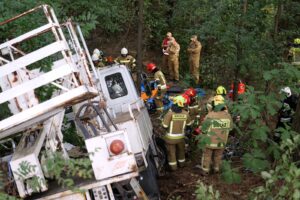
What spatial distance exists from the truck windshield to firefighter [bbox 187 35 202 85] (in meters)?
6.92

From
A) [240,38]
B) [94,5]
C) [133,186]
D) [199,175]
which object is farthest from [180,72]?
[133,186]

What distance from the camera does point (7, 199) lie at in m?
4.28

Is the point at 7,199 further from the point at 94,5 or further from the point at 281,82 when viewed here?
the point at 94,5

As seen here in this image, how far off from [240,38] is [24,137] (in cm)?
541

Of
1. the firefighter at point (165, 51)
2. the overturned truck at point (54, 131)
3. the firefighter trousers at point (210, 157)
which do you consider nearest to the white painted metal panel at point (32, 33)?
the overturned truck at point (54, 131)

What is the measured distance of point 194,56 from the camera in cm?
1492

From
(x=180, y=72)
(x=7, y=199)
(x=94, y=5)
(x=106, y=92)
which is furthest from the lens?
(x=180, y=72)

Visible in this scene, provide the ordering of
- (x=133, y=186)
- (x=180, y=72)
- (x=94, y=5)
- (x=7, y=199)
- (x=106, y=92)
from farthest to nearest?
(x=180, y=72) < (x=94, y=5) < (x=106, y=92) < (x=133, y=186) < (x=7, y=199)

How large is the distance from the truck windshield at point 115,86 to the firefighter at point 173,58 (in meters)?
6.92

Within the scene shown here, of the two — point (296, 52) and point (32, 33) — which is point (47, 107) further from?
point (296, 52)

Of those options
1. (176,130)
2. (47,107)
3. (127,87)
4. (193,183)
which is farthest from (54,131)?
(193,183)

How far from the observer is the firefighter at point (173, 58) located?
14836 millimetres

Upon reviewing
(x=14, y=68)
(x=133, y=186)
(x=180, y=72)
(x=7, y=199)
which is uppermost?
(x=14, y=68)

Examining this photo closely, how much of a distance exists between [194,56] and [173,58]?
733 mm
